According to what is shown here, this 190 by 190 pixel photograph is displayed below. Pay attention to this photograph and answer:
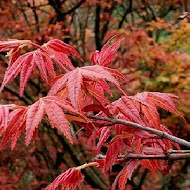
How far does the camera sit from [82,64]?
5289 mm

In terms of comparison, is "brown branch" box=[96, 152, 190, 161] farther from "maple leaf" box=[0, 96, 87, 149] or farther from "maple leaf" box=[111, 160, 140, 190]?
"maple leaf" box=[0, 96, 87, 149]

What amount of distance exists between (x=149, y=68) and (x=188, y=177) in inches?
74.0

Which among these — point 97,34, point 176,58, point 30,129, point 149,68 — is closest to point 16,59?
point 30,129

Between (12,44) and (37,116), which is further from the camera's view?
(12,44)

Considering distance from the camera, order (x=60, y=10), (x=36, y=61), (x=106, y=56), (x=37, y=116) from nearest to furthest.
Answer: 1. (x=37, y=116)
2. (x=36, y=61)
3. (x=106, y=56)
4. (x=60, y=10)

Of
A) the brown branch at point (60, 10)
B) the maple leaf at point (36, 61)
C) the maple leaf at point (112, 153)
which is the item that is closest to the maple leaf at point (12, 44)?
the maple leaf at point (36, 61)

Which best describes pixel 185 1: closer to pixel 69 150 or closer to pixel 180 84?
pixel 180 84

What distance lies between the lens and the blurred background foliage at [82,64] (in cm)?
470

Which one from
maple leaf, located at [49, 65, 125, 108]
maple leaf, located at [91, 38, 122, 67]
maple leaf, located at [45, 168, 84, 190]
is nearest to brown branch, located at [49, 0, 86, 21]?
maple leaf, located at [91, 38, 122, 67]

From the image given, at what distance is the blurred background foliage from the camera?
4.70 m

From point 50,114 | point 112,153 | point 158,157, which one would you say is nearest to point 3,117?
point 50,114

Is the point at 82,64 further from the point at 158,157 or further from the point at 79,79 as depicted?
the point at 79,79

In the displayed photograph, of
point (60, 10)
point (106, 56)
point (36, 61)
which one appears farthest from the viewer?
point (60, 10)

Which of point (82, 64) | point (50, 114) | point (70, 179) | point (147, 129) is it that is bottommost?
point (82, 64)
